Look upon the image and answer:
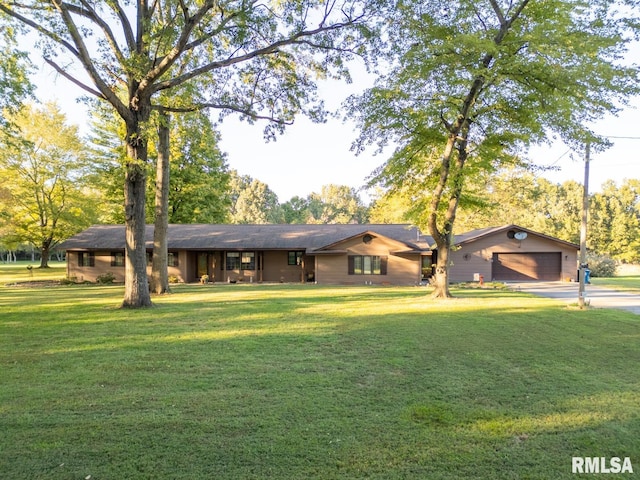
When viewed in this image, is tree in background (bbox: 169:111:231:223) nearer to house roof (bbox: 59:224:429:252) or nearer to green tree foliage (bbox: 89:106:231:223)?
green tree foliage (bbox: 89:106:231:223)

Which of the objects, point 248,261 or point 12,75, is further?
point 248,261

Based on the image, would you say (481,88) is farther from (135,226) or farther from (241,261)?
(241,261)

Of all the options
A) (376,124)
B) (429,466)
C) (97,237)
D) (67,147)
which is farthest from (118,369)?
(67,147)

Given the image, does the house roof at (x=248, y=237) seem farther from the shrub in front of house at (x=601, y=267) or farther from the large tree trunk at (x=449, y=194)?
the shrub in front of house at (x=601, y=267)

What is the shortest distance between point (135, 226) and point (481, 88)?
13.1m

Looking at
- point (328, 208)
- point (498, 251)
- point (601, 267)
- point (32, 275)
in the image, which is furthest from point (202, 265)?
point (328, 208)

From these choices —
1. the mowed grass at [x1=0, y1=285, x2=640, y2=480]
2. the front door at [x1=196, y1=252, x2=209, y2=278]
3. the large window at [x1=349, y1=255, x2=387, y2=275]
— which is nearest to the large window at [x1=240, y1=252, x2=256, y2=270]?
the front door at [x1=196, y1=252, x2=209, y2=278]

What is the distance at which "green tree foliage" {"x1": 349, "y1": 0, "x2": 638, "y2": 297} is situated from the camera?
40.1 ft

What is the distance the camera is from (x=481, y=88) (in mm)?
13922

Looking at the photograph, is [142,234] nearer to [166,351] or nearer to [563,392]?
[166,351]

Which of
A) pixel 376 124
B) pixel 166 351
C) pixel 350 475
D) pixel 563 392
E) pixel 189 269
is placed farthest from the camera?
pixel 189 269

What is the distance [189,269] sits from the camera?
25172mm

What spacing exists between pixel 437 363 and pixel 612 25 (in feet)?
43.2

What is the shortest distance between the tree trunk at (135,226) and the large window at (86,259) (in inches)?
614
